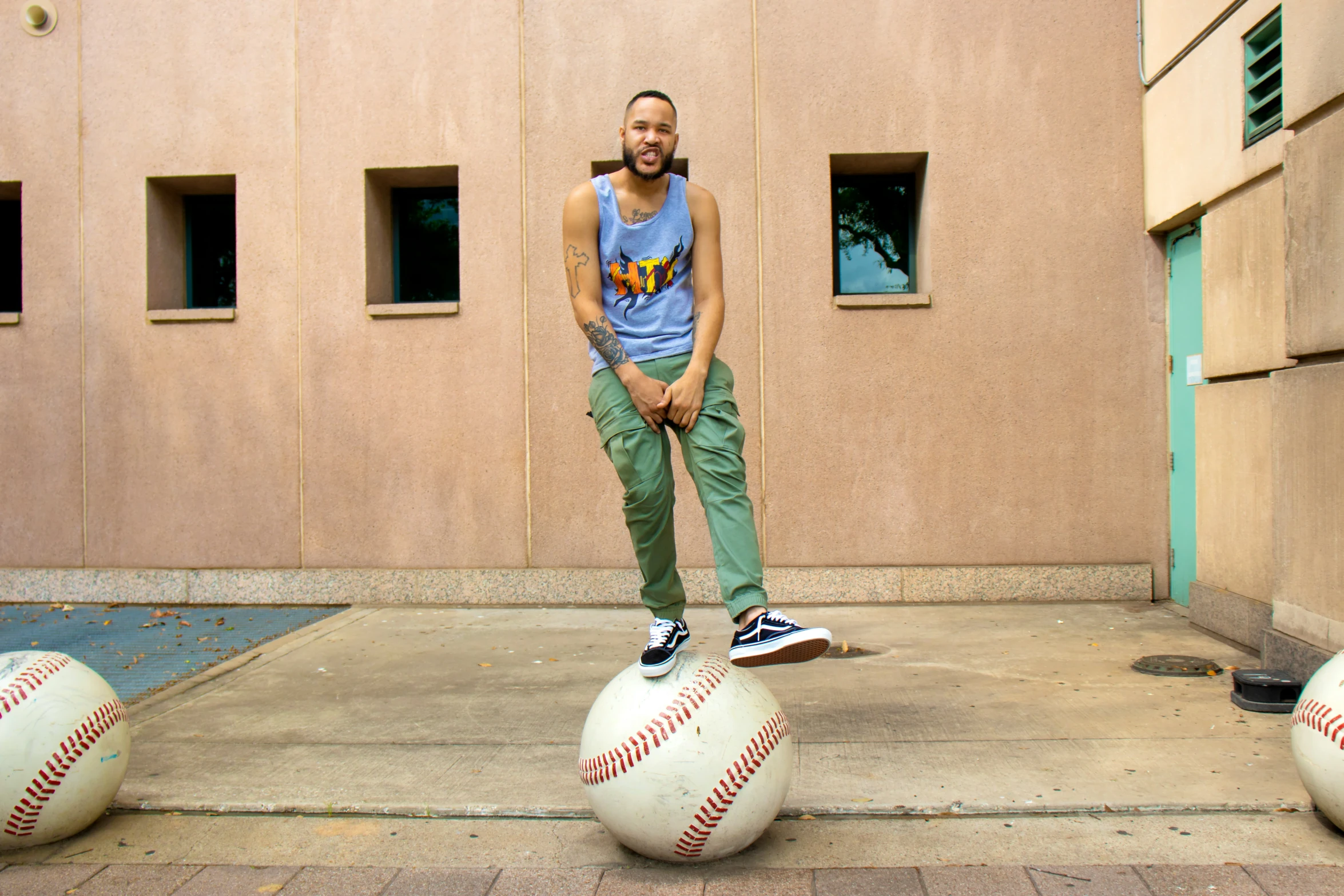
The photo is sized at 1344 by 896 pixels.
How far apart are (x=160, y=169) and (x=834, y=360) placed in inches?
266

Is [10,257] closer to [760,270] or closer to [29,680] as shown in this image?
[760,270]

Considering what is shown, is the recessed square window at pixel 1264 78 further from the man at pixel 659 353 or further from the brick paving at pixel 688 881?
the brick paving at pixel 688 881

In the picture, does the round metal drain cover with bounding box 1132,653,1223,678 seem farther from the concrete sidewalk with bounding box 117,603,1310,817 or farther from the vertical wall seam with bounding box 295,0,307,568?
the vertical wall seam with bounding box 295,0,307,568

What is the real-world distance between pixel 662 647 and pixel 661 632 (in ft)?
0.80

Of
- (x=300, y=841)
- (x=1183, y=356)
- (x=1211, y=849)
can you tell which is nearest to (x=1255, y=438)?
(x=1183, y=356)

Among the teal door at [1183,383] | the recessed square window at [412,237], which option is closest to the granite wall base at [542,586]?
the teal door at [1183,383]

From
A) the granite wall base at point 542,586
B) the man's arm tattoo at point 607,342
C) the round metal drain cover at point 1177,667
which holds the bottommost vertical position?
the round metal drain cover at point 1177,667

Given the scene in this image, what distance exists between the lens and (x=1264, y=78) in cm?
671

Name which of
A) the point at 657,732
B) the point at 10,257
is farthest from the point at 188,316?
the point at 657,732

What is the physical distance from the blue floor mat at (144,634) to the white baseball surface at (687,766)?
3971 mm

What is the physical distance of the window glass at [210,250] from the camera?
10.3m

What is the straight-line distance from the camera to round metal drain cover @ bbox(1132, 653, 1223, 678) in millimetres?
6293

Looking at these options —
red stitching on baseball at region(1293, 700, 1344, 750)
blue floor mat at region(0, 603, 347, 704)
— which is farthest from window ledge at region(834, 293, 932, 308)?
red stitching on baseball at region(1293, 700, 1344, 750)

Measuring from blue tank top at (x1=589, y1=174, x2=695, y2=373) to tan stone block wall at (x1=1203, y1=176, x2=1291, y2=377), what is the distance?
4.38 m
